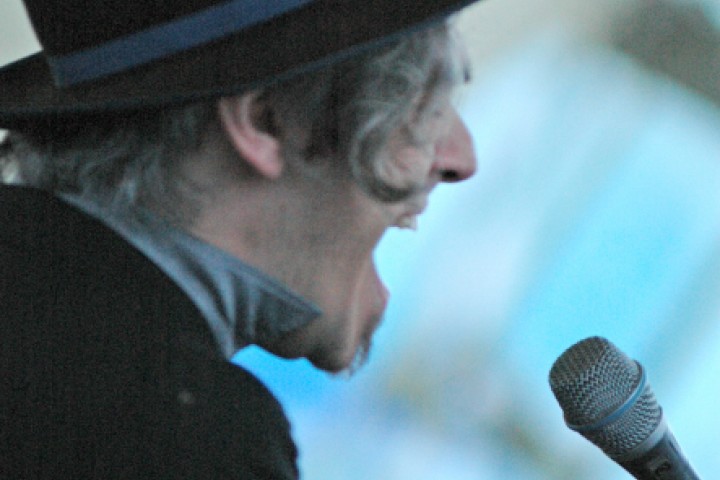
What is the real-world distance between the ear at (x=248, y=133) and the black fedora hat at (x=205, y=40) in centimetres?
5

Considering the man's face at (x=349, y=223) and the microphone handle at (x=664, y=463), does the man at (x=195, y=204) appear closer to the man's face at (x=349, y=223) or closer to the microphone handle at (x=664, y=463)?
the man's face at (x=349, y=223)

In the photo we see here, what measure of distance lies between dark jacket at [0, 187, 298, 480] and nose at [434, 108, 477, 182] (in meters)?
0.29

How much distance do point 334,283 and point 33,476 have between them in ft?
1.15

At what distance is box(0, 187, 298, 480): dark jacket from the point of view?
2.56ft

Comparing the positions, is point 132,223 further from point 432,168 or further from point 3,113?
point 432,168

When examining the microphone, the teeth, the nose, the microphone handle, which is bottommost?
the microphone handle

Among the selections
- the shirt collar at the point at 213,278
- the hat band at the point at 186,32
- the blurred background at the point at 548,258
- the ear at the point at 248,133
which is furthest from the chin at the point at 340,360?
the blurred background at the point at 548,258

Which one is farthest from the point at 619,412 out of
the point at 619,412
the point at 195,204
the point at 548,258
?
the point at 548,258

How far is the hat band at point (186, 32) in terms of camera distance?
2.97 feet

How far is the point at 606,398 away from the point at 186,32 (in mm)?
454

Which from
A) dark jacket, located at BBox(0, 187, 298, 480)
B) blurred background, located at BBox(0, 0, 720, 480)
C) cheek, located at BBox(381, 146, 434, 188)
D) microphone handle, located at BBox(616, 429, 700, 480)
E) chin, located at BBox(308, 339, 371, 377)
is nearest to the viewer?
dark jacket, located at BBox(0, 187, 298, 480)

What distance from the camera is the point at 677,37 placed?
9.08ft

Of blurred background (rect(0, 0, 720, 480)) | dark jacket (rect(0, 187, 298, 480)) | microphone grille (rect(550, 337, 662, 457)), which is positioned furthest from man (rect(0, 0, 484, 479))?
blurred background (rect(0, 0, 720, 480))

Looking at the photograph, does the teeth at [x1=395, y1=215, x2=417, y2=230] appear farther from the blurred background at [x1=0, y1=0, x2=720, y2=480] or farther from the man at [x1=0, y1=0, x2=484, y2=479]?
the blurred background at [x1=0, y1=0, x2=720, y2=480]
